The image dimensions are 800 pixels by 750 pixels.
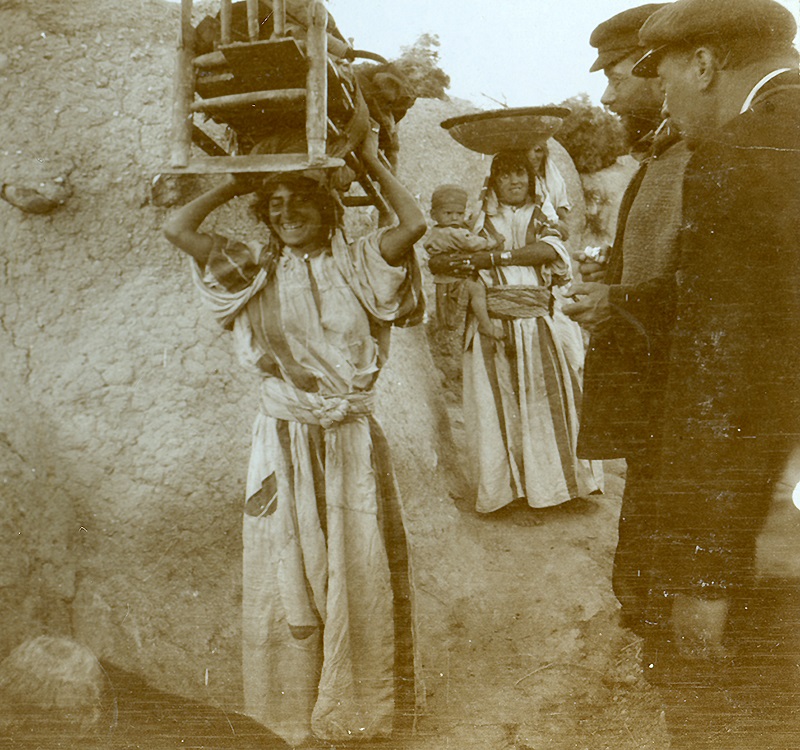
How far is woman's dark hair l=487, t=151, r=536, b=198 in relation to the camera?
11.2ft

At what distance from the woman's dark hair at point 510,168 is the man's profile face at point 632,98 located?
0.80 metres

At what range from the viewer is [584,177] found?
3.23m

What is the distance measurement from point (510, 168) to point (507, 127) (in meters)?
0.71

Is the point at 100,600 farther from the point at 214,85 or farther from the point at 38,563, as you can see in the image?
the point at 214,85

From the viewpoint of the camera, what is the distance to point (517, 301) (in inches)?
144

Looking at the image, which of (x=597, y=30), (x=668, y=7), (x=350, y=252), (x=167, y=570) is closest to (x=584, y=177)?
(x=597, y=30)

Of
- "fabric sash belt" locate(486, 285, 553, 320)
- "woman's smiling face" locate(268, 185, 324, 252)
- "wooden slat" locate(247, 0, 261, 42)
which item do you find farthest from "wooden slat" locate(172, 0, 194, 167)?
"fabric sash belt" locate(486, 285, 553, 320)

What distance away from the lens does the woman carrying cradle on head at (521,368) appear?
3500 millimetres

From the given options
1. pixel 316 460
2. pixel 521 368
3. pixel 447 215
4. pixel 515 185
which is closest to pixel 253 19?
pixel 316 460

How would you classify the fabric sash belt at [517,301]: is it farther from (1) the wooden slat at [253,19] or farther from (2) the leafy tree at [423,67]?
(1) the wooden slat at [253,19]

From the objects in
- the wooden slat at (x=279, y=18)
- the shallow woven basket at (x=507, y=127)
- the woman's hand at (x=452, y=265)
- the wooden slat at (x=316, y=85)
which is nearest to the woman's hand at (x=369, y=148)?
the wooden slat at (x=316, y=85)

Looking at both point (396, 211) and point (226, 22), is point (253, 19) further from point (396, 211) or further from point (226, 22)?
point (396, 211)

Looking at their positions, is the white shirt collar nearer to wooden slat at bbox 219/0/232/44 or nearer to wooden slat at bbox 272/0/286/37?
wooden slat at bbox 272/0/286/37

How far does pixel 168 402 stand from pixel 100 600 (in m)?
0.62
